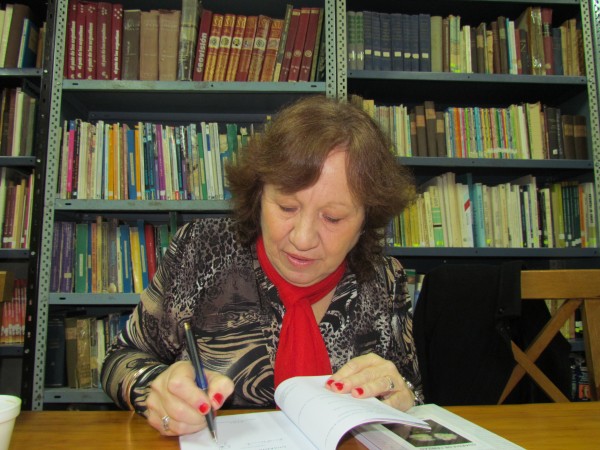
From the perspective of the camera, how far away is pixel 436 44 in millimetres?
2002

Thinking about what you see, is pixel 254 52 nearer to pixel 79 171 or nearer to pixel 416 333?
pixel 79 171

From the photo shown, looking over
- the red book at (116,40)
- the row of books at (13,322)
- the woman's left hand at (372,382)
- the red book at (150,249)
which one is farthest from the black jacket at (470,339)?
the row of books at (13,322)

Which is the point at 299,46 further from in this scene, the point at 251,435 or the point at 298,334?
the point at 251,435

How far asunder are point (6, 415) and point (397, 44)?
1917 mm

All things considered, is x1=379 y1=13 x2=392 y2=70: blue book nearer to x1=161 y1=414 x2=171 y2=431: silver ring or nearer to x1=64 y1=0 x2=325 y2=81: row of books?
x1=64 y1=0 x2=325 y2=81: row of books

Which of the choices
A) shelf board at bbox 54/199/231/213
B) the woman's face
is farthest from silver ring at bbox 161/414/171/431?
shelf board at bbox 54/199/231/213

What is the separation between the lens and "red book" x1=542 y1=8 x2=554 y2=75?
2.03 meters

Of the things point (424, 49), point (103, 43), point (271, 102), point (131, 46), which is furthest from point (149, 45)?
point (424, 49)

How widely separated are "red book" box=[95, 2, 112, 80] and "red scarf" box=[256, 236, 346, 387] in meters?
1.26

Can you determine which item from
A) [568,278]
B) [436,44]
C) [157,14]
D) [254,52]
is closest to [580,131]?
[436,44]

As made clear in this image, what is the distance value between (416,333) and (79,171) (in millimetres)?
1372

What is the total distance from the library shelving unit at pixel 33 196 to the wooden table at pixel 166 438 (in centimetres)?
Answer: 112

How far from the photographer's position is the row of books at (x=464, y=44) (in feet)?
6.41

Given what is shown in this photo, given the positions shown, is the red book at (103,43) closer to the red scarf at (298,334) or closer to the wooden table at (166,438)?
the red scarf at (298,334)
